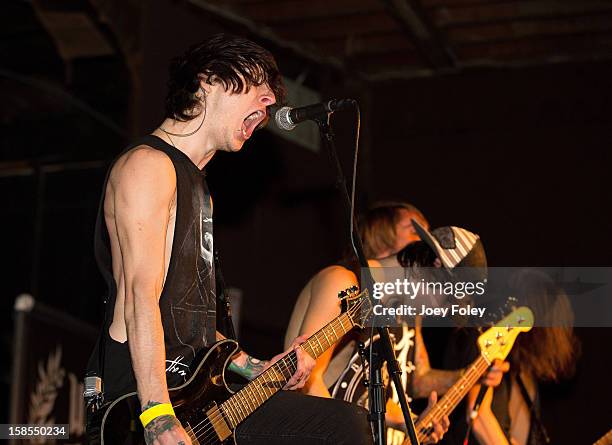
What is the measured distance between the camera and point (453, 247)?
435 centimetres

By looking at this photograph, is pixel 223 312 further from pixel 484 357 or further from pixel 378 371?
pixel 484 357

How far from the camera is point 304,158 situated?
6918mm

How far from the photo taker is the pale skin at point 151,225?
8.30ft

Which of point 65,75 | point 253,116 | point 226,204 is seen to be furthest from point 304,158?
point 253,116

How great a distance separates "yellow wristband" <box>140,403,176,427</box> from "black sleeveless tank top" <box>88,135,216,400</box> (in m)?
0.20

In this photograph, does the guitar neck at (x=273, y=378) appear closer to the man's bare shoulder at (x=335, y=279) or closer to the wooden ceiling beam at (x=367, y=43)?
the man's bare shoulder at (x=335, y=279)

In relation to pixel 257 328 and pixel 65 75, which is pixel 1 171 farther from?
pixel 257 328

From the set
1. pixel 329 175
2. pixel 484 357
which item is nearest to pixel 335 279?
pixel 484 357

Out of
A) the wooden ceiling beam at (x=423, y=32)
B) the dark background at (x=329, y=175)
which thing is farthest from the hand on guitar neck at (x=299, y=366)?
the wooden ceiling beam at (x=423, y=32)

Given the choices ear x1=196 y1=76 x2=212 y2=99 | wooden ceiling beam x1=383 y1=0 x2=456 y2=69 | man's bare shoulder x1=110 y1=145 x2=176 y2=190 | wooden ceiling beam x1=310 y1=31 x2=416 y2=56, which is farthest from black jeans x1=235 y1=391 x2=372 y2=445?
wooden ceiling beam x1=310 y1=31 x2=416 y2=56

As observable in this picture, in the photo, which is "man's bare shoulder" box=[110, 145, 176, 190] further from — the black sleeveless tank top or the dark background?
the dark background

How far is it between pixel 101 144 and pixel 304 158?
1543 millimetres

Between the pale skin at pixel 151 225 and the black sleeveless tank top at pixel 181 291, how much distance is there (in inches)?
1.2

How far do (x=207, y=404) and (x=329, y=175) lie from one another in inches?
176
